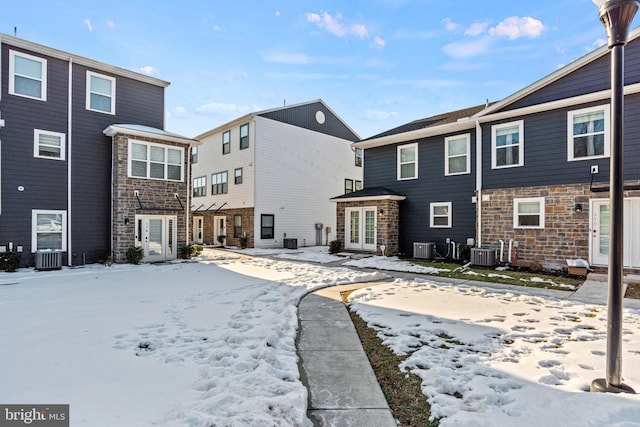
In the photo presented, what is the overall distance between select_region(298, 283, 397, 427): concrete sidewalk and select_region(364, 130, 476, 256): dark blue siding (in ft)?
28.5

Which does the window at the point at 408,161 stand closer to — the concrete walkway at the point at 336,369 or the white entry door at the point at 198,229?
the concrete walkway at the point at 336,369

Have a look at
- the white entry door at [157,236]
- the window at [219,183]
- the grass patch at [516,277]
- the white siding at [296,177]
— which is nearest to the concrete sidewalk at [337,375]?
the grass patch at [516,277]

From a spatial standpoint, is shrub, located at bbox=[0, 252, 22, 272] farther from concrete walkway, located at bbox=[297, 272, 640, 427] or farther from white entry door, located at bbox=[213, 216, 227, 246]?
white entry door, located at bbox=[213, 216, 227, 246]

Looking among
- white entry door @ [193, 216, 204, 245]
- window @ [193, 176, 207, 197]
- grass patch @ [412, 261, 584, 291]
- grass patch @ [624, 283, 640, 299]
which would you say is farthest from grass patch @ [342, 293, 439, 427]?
window @ [193, 176, 207, 197]

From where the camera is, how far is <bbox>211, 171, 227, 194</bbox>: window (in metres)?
20.2

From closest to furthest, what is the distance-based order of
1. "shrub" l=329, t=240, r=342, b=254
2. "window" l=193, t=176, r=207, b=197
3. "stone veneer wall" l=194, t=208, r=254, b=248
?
"shrub" l=329, t=240, r=342, b=254, "stone veneer wall" l=194, t=208, r=254, b=248, "window" l=193, t=176, r=207, b=197

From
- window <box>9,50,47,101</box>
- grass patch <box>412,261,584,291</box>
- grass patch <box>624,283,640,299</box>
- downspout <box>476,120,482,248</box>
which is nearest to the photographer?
grass patch <box>624,283,640,299</box>

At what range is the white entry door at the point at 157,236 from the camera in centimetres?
1242

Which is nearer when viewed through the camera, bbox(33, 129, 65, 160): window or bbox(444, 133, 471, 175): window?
bbox(33, 129, 65, 160): window

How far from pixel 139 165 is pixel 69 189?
2403 millimetres

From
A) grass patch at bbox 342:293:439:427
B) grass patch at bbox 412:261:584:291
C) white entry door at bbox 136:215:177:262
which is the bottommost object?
grass patch at bbox 412:261:584:291

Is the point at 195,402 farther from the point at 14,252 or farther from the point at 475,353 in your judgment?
the point at 14,252

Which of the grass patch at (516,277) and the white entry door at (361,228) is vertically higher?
the white entry door at (361,228)

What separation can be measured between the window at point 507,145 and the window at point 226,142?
14.5 m
